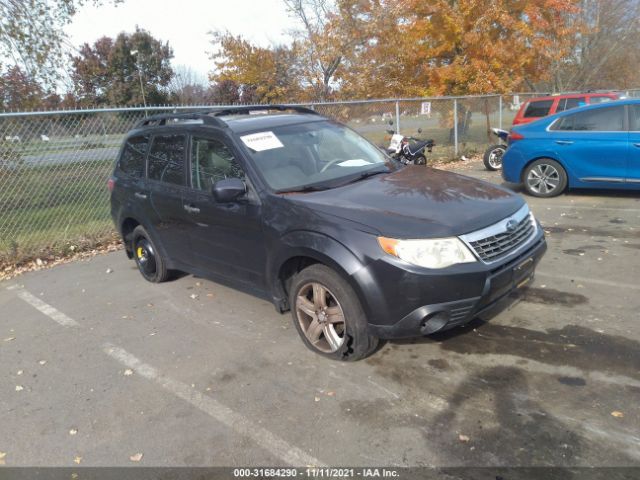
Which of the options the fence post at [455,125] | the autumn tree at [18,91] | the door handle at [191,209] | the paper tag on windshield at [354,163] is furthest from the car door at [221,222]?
the fence post at [455,125]

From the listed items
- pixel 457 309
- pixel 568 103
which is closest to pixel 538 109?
pixel 568 103

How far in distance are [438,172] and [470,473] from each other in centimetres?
269

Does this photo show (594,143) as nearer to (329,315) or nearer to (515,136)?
(515,136)

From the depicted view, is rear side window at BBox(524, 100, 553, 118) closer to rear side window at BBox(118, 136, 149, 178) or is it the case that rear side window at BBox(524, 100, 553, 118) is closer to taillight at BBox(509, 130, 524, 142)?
taillight at BBox(509, 130, 524, 142)

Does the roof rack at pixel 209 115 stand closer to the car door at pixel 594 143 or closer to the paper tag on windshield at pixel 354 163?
the paper tag on windshield at pixel 354 163

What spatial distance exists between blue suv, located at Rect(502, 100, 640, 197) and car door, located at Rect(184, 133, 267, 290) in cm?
600

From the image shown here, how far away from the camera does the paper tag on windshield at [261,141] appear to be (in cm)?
414

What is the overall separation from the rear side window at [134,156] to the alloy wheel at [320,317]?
262 cm

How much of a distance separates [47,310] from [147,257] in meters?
1.15

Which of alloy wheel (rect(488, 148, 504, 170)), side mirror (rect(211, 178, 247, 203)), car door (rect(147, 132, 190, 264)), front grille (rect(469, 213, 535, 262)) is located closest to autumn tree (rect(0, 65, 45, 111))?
car door (rect(147, 132, 190, 264))

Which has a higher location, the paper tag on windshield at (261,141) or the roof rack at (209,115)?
the roof rack at (209,115)

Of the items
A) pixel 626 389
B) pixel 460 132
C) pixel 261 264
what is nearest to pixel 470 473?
pixel 626 389

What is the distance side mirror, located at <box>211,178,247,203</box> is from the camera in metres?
3.75

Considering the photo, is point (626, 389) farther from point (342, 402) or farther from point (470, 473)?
point (342, 402)
